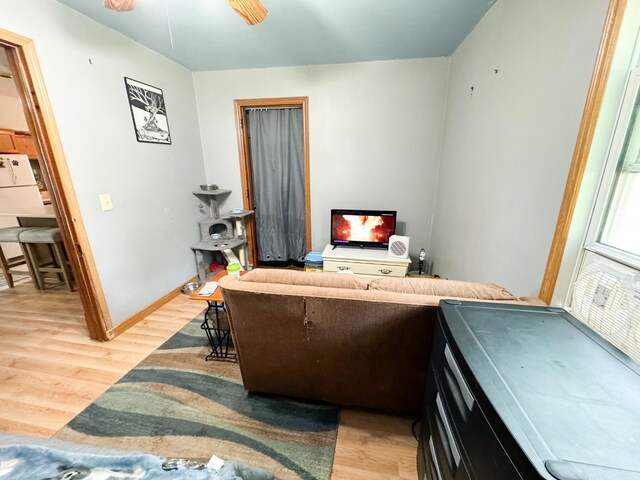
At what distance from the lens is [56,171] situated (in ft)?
5.71

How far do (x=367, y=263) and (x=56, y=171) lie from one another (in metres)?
2.65

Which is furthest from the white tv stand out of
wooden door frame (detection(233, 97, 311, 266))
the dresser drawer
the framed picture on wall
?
the framed picture on wall

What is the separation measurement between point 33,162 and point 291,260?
445 centimetres

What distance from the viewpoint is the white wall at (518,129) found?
1039 millimetres

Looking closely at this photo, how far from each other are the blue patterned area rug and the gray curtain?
1.94m

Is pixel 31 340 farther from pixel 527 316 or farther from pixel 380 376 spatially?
pixel 527 316

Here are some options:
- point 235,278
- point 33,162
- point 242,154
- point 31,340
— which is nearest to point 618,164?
point 235,278

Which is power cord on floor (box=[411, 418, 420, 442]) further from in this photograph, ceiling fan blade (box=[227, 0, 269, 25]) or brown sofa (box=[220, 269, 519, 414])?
ceiling fan blade (box=[227, 0, 269, 25])

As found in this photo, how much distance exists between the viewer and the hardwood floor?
4.21 ft

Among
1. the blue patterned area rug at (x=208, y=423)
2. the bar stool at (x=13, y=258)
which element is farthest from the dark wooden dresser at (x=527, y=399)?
the bar stool at (x=13, y=258)

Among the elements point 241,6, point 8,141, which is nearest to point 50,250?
point 8,141

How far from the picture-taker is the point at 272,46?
232 centimetres

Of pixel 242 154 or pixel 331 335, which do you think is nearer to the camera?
pixel 331 335

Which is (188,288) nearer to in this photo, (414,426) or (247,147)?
(247,147)
